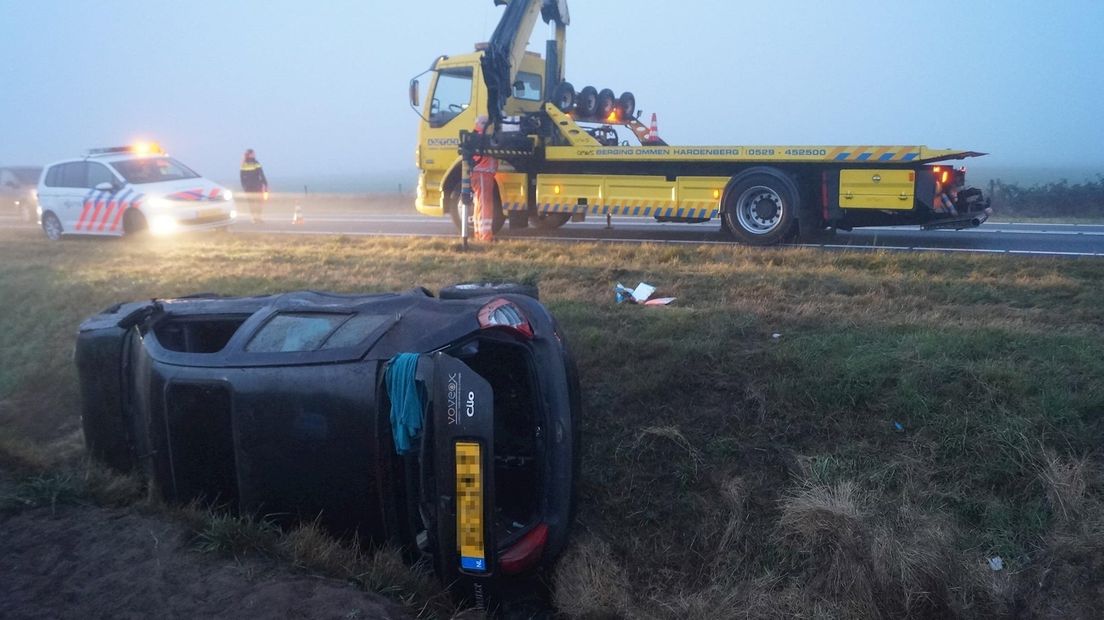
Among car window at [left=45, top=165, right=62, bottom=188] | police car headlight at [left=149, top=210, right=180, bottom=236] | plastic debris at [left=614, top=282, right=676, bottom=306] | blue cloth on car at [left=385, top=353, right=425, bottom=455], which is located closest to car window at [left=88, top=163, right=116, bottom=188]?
car window at [left=45, top=165, right=62, bottom=188]

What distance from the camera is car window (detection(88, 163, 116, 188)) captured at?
49.4 ft

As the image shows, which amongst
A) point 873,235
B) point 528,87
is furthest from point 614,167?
point 873,235

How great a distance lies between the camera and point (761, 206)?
11.6 m

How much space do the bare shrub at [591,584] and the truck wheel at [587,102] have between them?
10253 millimetres

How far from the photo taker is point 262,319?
4.84 metres

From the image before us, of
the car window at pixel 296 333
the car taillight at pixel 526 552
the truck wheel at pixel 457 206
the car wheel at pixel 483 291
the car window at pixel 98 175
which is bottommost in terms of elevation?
the car taillight at pixel 526 552

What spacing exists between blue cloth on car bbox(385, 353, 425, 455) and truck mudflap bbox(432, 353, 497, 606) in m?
0.18

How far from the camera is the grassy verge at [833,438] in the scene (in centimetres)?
474

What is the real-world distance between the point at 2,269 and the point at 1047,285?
1270 cm

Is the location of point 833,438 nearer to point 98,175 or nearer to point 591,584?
point 591,584

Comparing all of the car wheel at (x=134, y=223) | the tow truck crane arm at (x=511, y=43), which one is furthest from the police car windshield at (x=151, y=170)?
the tow truck crane arm at (x=511, y=43)

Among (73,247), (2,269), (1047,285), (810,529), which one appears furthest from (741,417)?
(73,247)

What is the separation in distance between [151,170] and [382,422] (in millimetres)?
12672

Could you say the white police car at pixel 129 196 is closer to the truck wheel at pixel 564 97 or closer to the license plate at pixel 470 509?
the truck wheel at pixel 564 97
